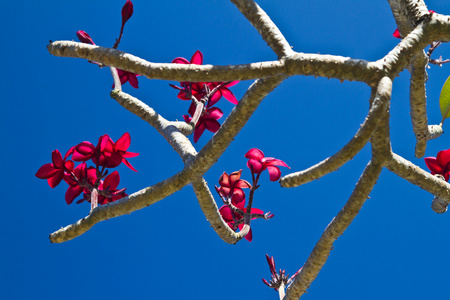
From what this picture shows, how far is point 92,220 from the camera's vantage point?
Answer: 1090 millimetres

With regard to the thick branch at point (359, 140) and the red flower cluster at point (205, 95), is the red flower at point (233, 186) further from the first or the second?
the thick branch at point (359, 140)

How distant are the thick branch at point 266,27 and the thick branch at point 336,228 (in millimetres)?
293

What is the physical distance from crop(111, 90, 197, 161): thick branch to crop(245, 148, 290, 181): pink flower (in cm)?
18

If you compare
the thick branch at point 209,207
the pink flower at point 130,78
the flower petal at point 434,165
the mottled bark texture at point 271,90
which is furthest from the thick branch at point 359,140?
the pink flower at point 130,78

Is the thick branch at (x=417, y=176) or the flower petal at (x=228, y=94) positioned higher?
the flower petal at (x=228, y=94)

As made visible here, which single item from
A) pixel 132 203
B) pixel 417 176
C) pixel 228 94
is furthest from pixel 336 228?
pixel 228 94

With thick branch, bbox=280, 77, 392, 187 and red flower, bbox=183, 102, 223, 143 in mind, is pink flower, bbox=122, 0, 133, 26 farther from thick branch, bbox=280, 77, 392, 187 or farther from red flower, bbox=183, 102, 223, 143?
thick branch, bbox=280, 77, 392, 187

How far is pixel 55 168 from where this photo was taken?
123cm

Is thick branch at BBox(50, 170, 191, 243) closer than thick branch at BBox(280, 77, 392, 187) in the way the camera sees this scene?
No

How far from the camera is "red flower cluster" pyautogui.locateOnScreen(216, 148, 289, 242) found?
1.24 meters

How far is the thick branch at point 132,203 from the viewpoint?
1047 mm

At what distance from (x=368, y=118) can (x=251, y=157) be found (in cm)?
54

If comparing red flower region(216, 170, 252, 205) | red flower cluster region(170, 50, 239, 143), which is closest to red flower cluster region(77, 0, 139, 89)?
red flower cluster region(170, 50, 239, 143)

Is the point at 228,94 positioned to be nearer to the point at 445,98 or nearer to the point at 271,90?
the point at 271,90
